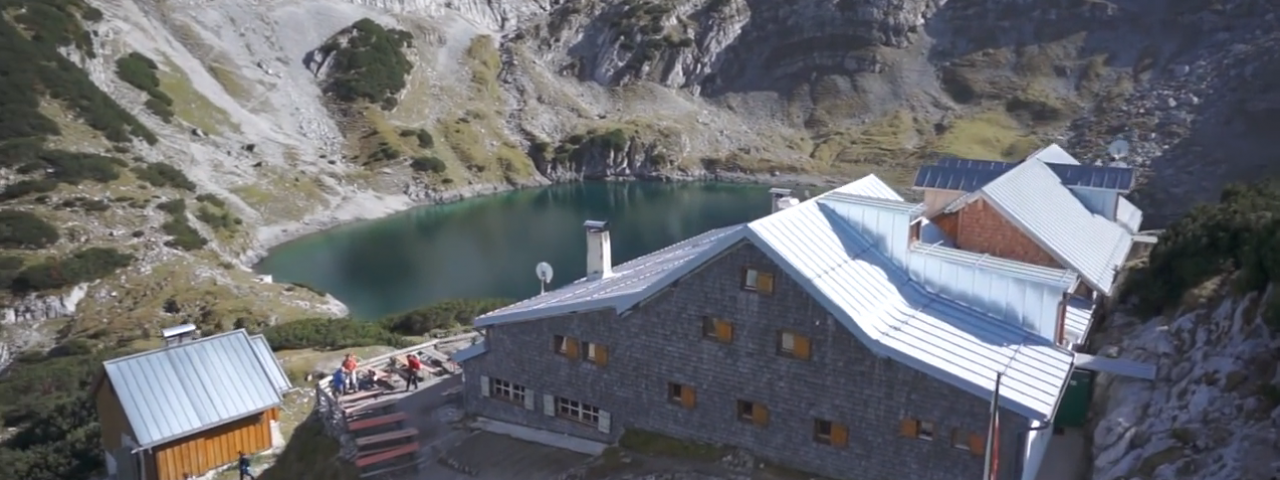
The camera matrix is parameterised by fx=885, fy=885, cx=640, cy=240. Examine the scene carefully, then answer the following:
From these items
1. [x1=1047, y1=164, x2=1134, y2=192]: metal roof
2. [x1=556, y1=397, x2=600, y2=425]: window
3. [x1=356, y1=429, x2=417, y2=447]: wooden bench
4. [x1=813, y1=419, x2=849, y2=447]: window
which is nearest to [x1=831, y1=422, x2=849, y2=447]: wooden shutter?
[x1=813, y1=419, x2=849, y2=447]: window

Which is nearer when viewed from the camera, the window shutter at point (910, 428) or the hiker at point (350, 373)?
the window shutter at point (910, 428)

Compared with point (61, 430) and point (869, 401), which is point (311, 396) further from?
point (869, 401)

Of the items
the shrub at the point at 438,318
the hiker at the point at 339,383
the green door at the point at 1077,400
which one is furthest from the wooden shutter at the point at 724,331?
the shrub at the point at 438,318

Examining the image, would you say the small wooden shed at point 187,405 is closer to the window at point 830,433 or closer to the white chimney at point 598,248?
the white chimney at point 598,248

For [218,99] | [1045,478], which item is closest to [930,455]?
[1045,478]

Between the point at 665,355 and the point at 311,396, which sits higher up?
the point at 665,355

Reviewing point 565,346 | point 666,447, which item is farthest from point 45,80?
point 666,447
